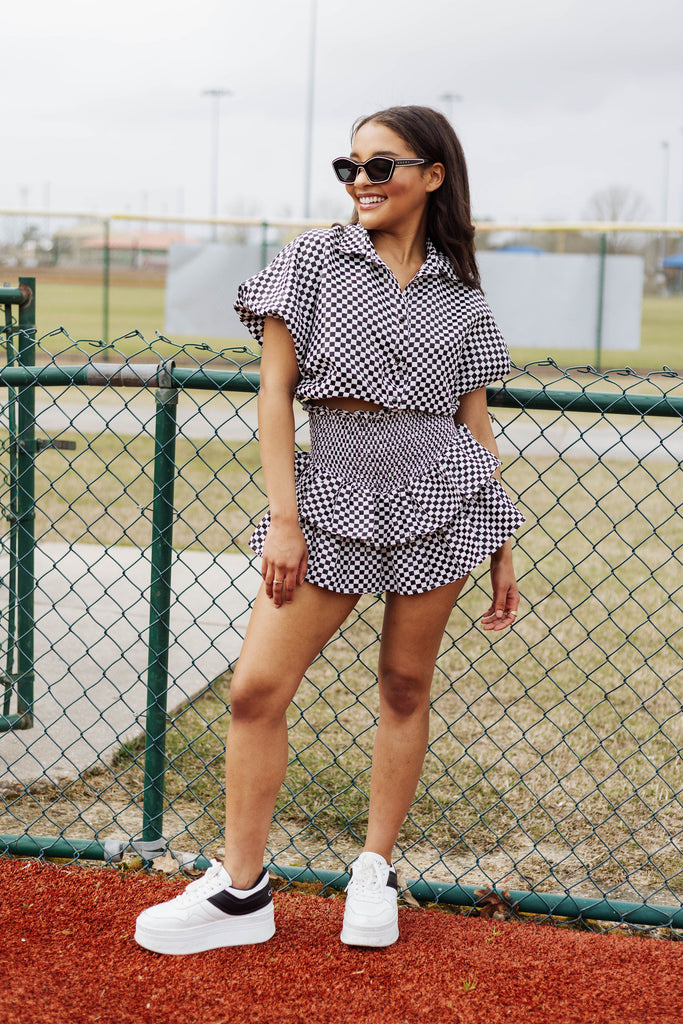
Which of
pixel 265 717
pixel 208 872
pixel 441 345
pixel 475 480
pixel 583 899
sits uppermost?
pixel 441 345

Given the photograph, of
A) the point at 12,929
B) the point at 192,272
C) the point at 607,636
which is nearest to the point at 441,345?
the point at 12,929

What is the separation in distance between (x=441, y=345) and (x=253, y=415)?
915 centimetres

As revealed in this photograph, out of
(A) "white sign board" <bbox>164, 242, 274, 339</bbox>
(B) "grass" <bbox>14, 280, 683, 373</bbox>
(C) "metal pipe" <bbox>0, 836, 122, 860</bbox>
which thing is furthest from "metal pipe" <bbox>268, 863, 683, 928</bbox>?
(B) "grass" <bbox>14, 280, 683, 373</bbox>

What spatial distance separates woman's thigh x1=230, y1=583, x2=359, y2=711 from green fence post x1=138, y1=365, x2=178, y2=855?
499mm

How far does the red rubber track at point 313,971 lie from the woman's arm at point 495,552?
0.74 m

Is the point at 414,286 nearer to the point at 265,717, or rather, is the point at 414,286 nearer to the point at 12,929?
the point at 265,717

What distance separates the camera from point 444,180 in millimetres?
2252

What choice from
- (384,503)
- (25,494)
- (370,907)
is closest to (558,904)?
(370,907)

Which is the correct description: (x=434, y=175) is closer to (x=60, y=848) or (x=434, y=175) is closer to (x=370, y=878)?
(x=370, y=878)

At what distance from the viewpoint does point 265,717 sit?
87.7 inches

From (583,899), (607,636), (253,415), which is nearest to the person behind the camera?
(583,899)

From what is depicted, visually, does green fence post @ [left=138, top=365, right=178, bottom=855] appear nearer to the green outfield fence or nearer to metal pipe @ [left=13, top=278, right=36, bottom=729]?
the green outfield fence

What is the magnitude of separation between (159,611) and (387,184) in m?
1.18

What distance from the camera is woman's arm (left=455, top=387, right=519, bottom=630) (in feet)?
7.92
